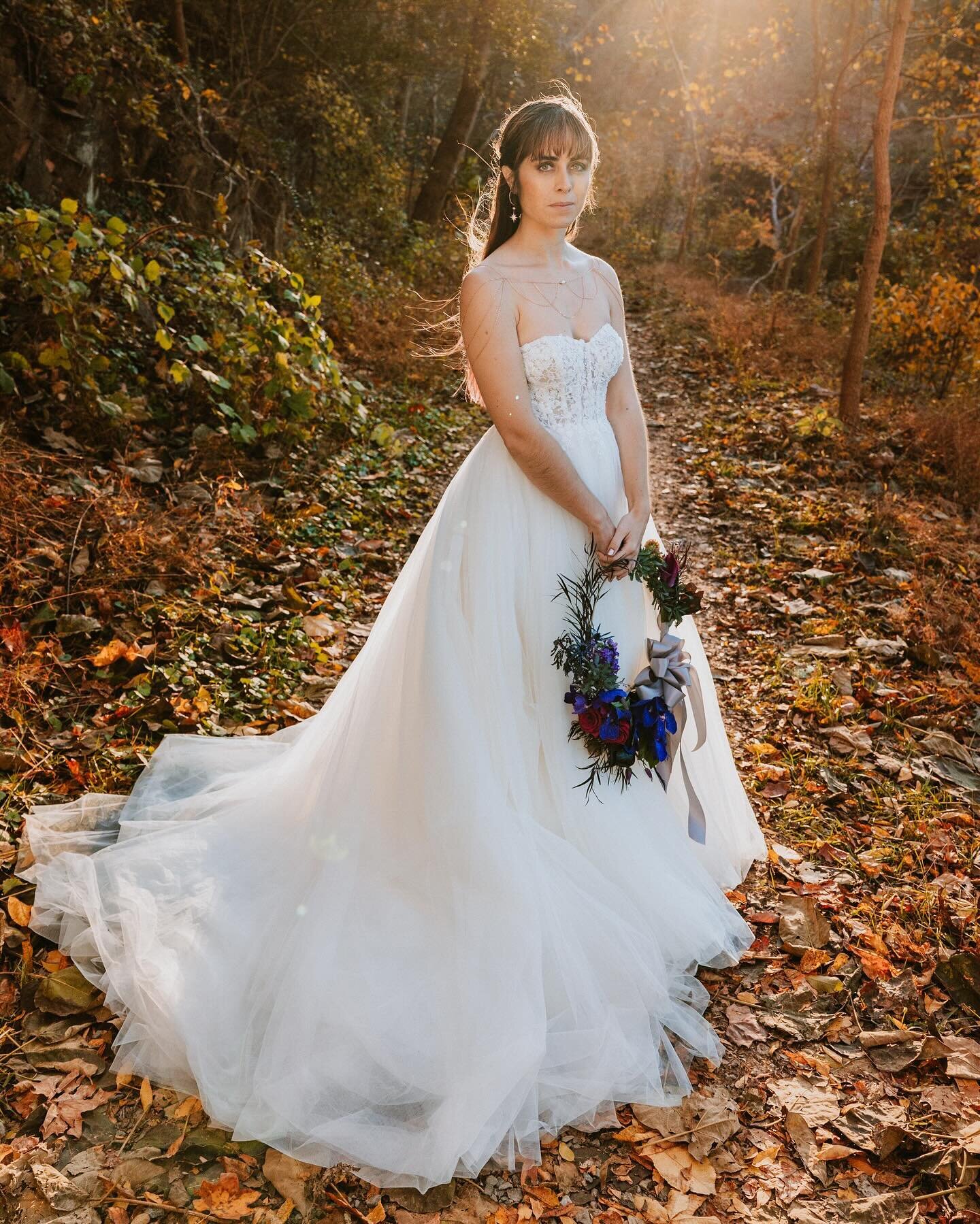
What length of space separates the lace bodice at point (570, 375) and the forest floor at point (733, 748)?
6.35 feet

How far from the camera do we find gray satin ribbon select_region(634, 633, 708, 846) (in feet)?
9.48

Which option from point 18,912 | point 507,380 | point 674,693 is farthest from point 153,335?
point 674,693

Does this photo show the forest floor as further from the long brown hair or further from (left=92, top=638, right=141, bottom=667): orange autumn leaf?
the long brown hair

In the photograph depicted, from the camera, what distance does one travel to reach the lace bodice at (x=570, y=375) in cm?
279

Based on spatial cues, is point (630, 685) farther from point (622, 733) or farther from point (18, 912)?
point (18, 912)

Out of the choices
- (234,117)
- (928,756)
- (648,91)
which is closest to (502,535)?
(928,756)

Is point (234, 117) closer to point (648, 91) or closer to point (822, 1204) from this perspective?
point (822, 1204)

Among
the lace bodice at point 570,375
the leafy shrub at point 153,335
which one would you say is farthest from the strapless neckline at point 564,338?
the leafy shrub at point 153,335

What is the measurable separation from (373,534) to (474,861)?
404 centimetres

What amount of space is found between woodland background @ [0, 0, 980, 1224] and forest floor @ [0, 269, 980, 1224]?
13mm

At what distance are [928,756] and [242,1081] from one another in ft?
11.1

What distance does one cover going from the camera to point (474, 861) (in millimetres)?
2576

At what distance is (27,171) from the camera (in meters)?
6.78

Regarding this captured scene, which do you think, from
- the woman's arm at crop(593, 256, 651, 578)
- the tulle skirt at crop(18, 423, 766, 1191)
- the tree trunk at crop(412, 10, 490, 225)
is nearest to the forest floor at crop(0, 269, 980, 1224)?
the tulle skirt at crop(18, 423, 766, 1191)
